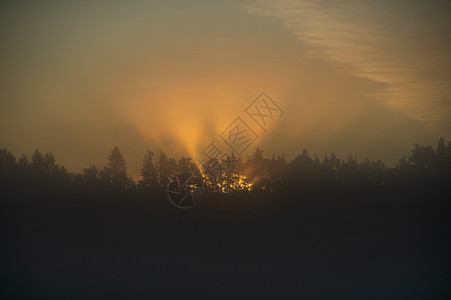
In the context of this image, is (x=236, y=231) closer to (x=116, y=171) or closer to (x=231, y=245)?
(x=231, y=245)

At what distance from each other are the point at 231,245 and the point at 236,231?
0.52m

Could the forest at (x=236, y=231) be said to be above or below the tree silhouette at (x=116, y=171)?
below

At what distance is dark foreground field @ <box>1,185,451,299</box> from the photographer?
66.0 feet

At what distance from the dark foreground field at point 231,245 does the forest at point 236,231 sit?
0.03m

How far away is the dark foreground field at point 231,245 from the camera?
66.0 feet

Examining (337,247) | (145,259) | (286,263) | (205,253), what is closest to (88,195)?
(145,259)

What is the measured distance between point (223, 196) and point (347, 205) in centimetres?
416

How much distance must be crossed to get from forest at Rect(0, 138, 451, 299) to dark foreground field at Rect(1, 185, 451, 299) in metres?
0.03

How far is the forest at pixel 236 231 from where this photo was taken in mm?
20047

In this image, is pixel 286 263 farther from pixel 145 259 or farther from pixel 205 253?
pixel 145 259

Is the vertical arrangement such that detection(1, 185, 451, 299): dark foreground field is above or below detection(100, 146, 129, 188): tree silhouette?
below

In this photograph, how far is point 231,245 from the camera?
2077cm

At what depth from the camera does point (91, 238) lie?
68.7 ft

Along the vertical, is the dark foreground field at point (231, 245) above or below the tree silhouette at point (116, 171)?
below
